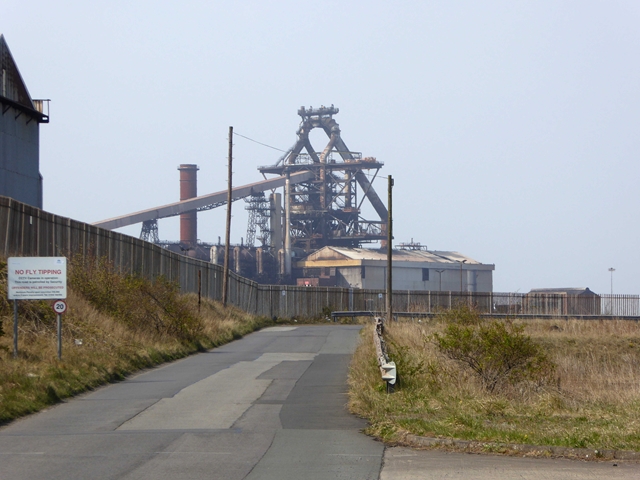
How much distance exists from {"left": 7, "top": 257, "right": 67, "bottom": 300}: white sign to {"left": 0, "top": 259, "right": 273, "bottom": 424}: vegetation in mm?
970

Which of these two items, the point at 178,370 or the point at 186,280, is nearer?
the point at 178,370

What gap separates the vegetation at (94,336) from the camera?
567 inches

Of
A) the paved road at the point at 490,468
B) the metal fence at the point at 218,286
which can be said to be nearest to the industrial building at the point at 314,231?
the metal fence at the point at 218,286

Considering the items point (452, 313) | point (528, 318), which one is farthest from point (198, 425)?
point (528, 318)

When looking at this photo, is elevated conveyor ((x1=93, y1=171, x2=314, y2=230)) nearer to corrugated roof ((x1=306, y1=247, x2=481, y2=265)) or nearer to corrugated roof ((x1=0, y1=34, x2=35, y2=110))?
corrugated roof ((x1=306, y1=247, x2=481, y2=265))

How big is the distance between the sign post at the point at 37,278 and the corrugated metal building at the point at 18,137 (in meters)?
24.4

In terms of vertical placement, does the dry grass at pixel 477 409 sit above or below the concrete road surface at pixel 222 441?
above

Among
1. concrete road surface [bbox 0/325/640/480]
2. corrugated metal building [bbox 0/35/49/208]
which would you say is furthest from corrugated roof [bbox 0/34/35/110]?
concrete road surface [bbox 0/325/640/480]

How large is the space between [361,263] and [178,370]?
7361 cm

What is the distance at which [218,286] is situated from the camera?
156 ft

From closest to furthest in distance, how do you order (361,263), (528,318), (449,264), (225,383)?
(225,383)
(528,318)
(361,263)
(449,264)

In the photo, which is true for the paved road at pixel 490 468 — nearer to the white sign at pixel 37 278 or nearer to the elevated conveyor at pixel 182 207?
the white sign at pixel 37 278

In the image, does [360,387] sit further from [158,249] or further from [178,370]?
[158,249]

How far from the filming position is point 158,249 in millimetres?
37531
